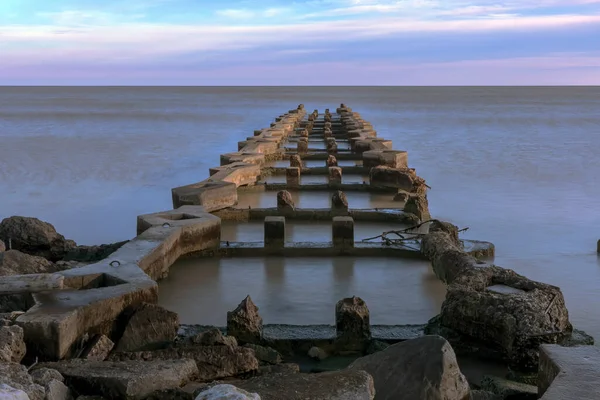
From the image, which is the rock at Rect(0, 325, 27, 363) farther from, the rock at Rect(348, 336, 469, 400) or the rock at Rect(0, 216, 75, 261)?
the rock at Rect(0, 216, 75, 261)

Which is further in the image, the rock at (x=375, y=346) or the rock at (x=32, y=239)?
the rock at (x=32, y=239)

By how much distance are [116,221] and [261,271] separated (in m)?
3.51

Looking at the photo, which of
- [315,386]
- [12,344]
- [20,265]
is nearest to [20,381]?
[12,344]

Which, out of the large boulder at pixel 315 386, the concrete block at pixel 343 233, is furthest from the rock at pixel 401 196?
the large boulder at pixel 315 386

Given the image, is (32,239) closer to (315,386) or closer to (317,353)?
(317,353)

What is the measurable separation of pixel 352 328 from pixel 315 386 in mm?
1314

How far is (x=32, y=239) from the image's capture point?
711cm

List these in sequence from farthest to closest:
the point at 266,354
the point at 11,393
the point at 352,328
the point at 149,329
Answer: the point at 352,328 → the point at 149,329 → the point at 266,354 → the point at 11,393

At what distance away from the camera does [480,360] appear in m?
4.60

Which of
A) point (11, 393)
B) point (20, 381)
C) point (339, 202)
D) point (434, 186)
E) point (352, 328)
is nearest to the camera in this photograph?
point (11, 393)

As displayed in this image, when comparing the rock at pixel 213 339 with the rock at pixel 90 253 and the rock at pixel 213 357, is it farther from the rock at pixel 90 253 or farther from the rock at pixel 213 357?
the rock at pixel 90 253

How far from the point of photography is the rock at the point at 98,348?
4207 mm

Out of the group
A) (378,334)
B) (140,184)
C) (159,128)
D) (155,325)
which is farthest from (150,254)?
(159,128)

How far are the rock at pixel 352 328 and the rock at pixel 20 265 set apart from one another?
7.45 feet
